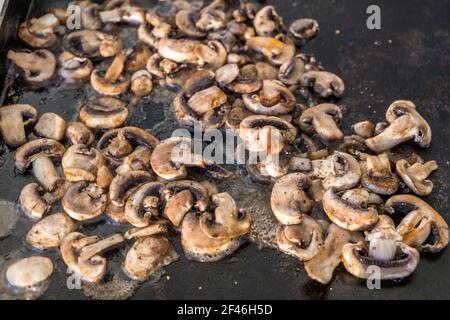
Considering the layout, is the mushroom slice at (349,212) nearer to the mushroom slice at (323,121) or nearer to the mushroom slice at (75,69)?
the mushroom slice at (323,121)

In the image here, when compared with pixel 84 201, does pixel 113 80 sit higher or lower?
higher

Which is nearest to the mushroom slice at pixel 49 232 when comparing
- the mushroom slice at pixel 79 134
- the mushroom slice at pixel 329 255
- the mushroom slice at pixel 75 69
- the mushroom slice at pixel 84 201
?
the mushroom slice at pixel 84 201

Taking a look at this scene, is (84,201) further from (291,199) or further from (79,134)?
(291,199)

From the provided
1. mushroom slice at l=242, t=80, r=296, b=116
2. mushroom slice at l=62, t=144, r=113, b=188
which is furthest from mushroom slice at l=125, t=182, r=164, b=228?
mushroom slice at l=242, t=80, r=296, b=116

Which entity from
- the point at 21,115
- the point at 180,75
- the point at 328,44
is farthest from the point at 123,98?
the point at 328,44

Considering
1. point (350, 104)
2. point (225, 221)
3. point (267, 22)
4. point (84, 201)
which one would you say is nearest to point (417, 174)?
point (350, 104)
